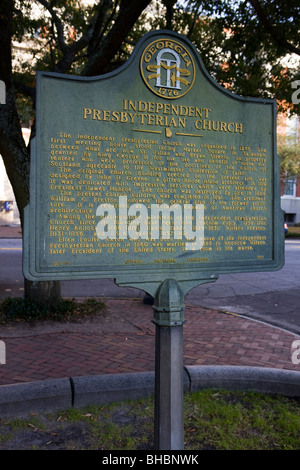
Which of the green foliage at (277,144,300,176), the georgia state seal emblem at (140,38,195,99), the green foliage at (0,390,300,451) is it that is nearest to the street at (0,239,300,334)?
the green foliage at (0,390,300,451)

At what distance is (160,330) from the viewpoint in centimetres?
291

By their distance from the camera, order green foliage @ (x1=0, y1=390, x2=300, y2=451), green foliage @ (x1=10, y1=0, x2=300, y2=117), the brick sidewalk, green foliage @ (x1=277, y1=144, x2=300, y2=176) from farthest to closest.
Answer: green foliage @ (x1=277, y1=144, x2=300, y2=176), green foliage @ (x1=10, y1=0, x2=300, y2=117), the brick sidewalk, green foliage @ (x1=0, y1=390, x2=300, y2=451)

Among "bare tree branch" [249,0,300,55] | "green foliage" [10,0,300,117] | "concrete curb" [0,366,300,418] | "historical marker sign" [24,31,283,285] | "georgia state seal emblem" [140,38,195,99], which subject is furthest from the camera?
"green foliage" [10,0,300,117]

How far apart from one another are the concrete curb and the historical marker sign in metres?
1.58

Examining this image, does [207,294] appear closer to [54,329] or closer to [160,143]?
[54,329]

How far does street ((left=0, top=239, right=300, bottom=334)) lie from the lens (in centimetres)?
838

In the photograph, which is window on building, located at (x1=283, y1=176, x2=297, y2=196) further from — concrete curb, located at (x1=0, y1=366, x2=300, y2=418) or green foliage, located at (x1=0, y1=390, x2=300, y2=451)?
green foliage, located at (x1=0, y1=390, x2=300, y2=451)

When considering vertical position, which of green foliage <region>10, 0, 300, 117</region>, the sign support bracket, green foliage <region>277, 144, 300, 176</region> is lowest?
the sign support bracket

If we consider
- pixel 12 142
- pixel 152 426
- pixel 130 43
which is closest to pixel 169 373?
pixel 152 426

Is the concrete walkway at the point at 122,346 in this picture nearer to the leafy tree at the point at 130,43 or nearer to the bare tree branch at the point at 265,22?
the leafy tree at the point at 130,43

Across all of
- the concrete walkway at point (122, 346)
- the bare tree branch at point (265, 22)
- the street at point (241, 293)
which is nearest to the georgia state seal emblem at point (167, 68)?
the concrete walkway at point (122, 346)

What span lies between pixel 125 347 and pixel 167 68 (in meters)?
3.92

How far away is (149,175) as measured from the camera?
298cm

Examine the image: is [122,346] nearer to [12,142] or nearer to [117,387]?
[117,387]
